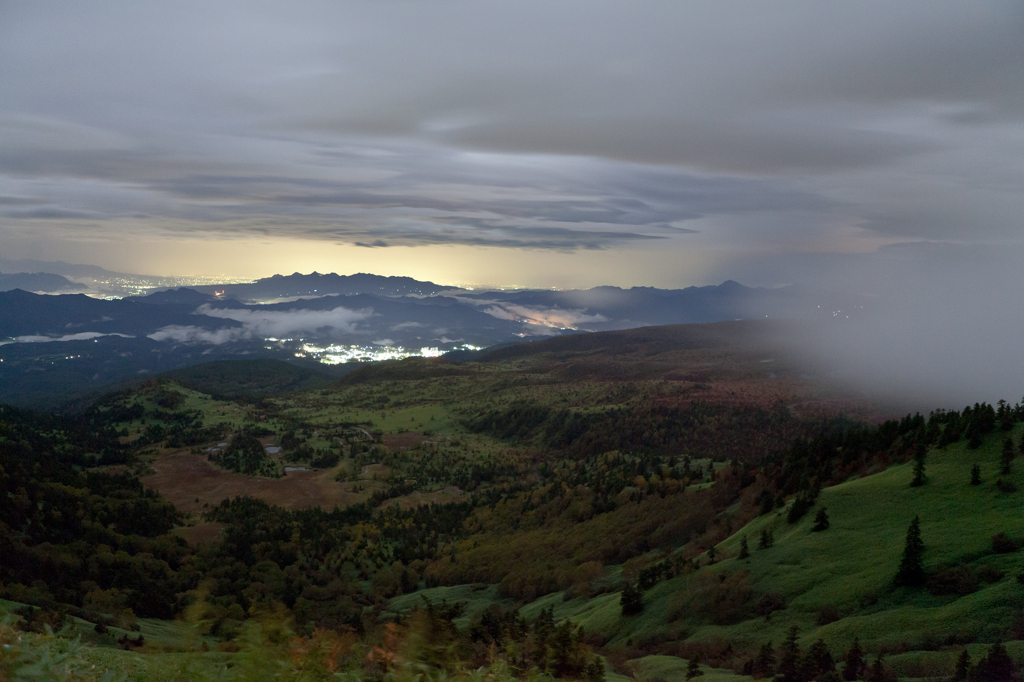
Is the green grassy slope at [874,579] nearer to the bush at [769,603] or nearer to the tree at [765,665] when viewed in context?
the bush at [769,603]

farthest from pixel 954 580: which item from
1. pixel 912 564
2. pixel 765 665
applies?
pixel 765 665

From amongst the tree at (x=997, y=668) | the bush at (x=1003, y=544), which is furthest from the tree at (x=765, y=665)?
the bush at (x=1003, y=544)

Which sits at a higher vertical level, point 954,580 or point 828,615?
point 954,580

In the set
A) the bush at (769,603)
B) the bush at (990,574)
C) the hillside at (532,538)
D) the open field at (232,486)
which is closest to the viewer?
the hillside at (532,538)

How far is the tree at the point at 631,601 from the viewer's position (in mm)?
16812

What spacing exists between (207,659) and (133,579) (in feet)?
86.6

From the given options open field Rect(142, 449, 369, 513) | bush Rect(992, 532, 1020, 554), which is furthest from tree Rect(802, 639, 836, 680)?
open field Rect(142, 449, 369, 513)

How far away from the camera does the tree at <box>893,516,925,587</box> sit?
1140cm

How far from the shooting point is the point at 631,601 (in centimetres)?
1694

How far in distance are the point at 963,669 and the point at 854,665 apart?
157 cm

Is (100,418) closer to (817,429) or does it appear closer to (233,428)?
(233,428)

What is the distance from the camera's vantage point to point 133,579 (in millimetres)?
27219

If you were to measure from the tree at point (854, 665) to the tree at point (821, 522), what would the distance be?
700cm

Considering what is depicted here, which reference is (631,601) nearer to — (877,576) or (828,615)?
(828,615)
